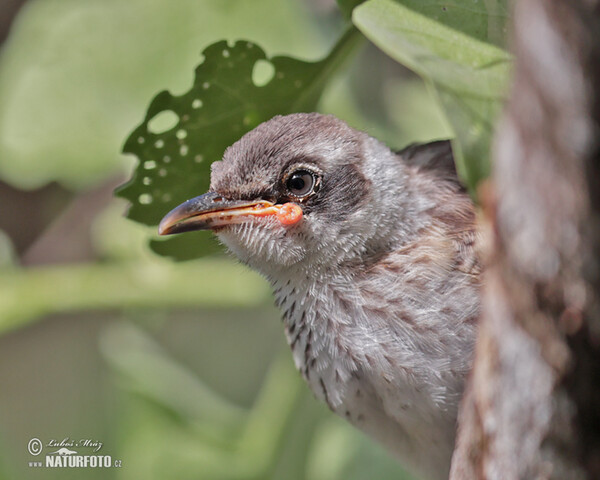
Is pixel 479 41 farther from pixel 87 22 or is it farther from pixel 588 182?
pixel 87 22

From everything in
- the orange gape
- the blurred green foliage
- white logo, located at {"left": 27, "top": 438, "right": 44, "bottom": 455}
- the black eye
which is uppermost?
the black eye

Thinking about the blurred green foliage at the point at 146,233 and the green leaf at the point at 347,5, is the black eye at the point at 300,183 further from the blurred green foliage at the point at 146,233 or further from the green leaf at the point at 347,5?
the blurred green foliage at the point at 146,233

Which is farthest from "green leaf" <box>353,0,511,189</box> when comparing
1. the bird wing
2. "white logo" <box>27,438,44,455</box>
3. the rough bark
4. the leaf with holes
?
"white logo" <box>27,438,44,455</box>

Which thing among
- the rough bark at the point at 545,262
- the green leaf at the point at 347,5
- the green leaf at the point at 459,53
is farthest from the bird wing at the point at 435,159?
the rough bark at the point at 545,262

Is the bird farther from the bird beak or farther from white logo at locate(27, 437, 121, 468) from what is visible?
white logo at locate(27, 437, 121, 468)

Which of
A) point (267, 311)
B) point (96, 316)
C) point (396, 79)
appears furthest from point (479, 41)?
point (96, 316)

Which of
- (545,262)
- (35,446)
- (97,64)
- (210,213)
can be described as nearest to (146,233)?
(97,64)

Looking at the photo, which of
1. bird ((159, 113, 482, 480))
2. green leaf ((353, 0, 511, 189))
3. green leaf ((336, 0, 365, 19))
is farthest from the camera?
bird ((159, 113, 482, 480))

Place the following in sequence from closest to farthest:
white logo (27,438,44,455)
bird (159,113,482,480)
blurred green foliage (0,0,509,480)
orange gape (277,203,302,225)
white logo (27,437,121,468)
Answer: bird (159,113,482,480) < orange gape (277,203,302,225) < blurred green foliage (0,0,509,480) < white logo (27,437,121,468) < white logo (27,438,44,455)
